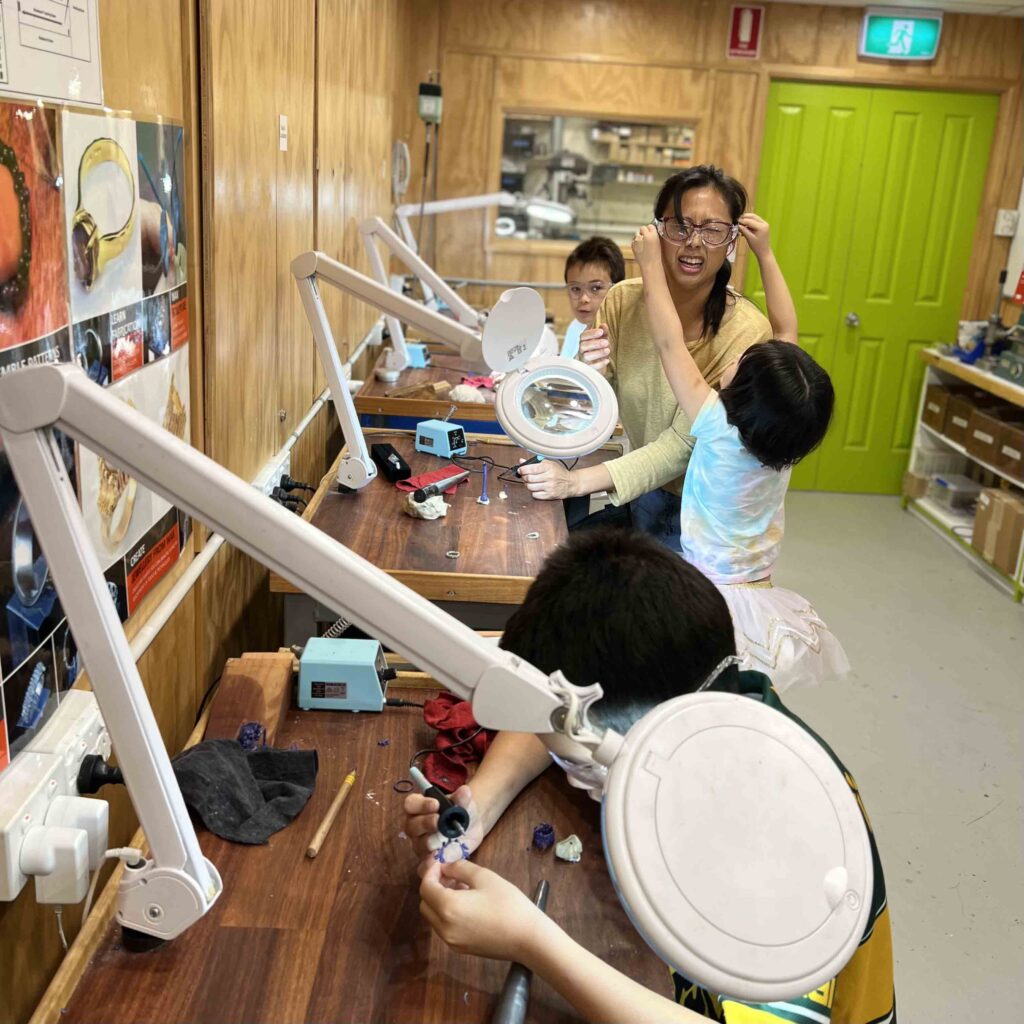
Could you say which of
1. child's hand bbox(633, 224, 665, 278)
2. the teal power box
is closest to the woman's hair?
child's hand bbox(633, 224, 665, 278)

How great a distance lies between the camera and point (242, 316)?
195 centimetres

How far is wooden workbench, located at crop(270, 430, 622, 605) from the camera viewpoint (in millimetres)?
1854

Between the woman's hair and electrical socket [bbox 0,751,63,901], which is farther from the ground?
the woman's hair

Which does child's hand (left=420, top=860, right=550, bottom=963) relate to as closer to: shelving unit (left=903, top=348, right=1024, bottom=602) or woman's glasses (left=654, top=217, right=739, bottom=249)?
woman's glasses (left=654, top=217, right=739, bottom=249)

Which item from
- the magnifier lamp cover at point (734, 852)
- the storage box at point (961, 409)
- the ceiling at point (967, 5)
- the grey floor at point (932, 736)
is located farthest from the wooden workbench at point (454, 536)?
the ceiling at point (967, 5)

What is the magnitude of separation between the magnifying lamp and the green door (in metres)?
5.23

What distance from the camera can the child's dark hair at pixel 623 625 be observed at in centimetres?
96

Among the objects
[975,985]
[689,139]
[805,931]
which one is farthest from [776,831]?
[689,139]

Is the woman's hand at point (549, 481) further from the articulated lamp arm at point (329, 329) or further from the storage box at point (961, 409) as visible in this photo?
the storage box at point (961, 409)

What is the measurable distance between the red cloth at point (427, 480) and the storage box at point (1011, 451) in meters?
3.03

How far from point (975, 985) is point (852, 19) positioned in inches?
187

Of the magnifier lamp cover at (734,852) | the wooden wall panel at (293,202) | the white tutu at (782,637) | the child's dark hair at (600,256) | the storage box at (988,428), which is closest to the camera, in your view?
the magnifier lamp cover at (734,852)

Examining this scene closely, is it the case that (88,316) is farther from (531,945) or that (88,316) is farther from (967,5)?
(967,5)

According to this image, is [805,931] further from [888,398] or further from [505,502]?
[888,398]
